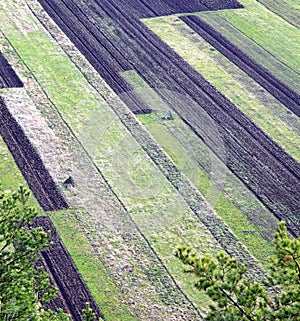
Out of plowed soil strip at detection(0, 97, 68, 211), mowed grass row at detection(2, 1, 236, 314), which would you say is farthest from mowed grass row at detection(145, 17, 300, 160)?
plowed soil strip at detection(0, 97, 68, 211)

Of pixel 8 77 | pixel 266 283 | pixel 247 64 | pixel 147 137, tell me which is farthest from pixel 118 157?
pixel 266 283

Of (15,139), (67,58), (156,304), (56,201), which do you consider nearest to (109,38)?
(67,58)

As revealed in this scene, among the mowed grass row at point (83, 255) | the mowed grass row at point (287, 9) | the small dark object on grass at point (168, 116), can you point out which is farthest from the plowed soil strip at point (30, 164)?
the mowed grass row at point (287, 9)

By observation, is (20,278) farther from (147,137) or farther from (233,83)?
(233,83)

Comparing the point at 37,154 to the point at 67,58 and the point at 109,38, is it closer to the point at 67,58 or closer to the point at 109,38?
the point at 67,58

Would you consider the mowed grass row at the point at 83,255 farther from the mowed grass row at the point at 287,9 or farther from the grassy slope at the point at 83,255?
the mowed grass row at the point at 287,9

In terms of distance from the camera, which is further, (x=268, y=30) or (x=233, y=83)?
(x=268, y=30)
